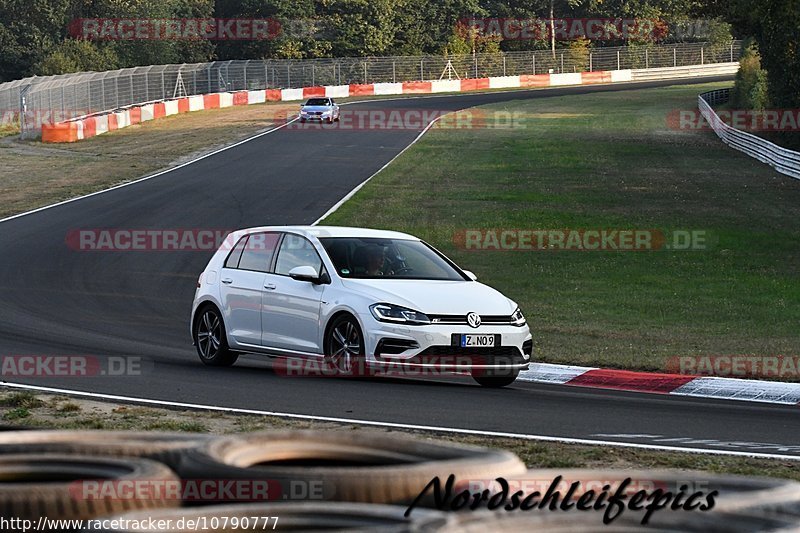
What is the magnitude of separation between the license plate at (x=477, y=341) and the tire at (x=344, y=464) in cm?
687

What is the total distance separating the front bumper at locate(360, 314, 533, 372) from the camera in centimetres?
1248

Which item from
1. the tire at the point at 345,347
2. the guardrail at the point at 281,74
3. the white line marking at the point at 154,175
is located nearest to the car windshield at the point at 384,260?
the tire at the point at 345,347

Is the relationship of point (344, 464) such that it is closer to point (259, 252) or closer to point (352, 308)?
point (352, 308)

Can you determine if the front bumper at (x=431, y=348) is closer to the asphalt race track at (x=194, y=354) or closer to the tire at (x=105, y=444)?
the asphalt race track at (x=194, y=354)

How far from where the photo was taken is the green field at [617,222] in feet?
53.7

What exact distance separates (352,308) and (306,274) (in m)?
0.68

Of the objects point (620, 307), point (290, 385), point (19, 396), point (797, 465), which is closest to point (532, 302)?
point (620, 307)

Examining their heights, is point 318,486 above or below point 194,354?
above

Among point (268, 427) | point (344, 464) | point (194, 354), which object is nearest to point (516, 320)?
point (268, 427)

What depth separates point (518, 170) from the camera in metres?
39.9

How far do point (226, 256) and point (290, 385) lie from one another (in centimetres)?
260

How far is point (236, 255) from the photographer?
14492mm

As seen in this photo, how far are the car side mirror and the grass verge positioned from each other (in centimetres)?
269

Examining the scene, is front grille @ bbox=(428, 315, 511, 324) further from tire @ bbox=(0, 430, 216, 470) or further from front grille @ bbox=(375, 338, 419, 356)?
tire @ bbox=(0, 430, 216, 470)
